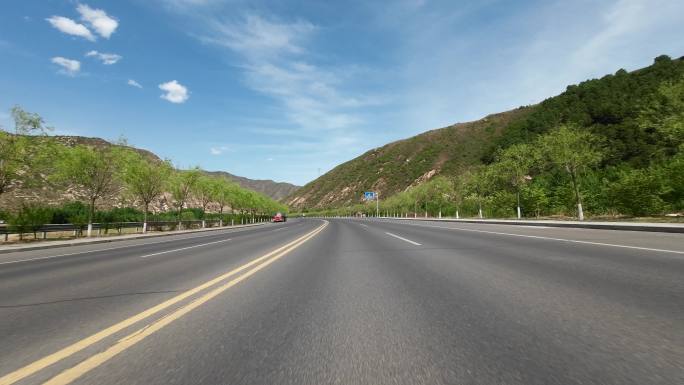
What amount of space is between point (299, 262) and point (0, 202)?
2579 inches

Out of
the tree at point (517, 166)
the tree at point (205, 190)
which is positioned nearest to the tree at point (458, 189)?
the tree at point (517, 166)

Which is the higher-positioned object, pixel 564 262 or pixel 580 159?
pixel 580 159

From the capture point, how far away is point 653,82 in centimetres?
6925

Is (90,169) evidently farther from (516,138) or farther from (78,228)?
(516,138)

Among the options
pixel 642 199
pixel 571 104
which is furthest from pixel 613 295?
pixel 571 104

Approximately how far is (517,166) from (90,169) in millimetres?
38696

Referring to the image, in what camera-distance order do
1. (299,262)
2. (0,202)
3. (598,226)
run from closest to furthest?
1. (299,262)
2. (598,226)
3. (0,202)

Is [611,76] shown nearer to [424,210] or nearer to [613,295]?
[424,210]

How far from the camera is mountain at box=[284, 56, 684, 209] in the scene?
6144cm

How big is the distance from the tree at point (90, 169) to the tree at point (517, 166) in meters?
37.0

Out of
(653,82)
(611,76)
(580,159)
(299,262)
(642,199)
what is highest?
(611,76)

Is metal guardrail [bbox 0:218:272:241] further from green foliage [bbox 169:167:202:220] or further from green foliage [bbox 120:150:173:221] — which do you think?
green foliage [bbox 169:167:202:220]

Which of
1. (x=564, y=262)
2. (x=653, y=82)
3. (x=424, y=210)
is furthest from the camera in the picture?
(x=424, y=210)

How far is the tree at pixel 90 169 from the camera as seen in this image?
2586cm
